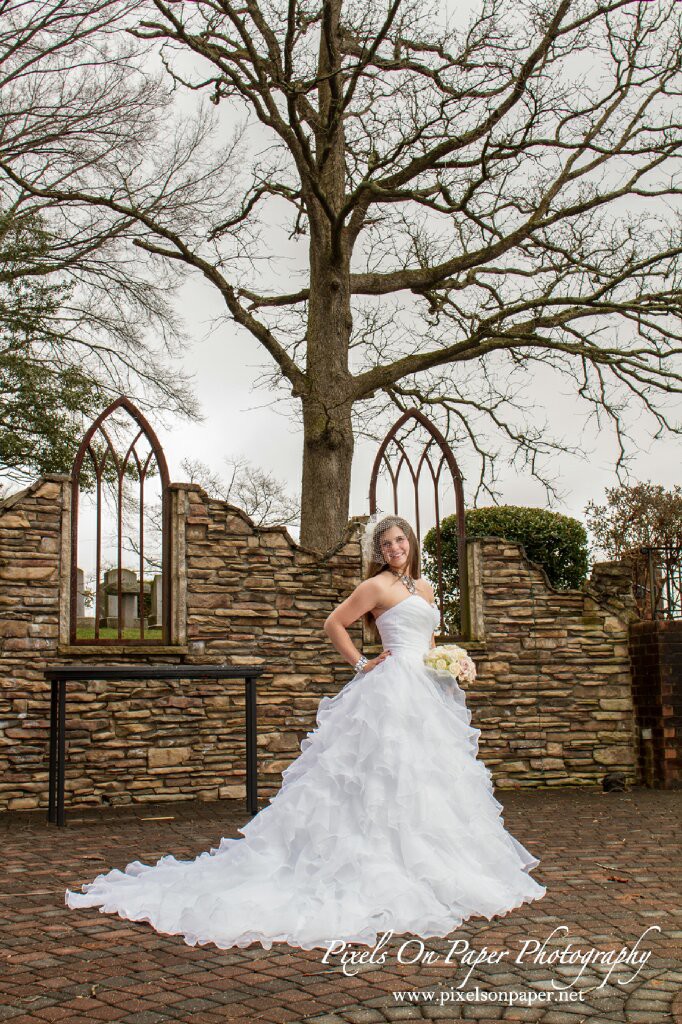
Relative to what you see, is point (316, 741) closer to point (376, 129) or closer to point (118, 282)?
point (376, 129)

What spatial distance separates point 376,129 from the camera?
13805 millimetres

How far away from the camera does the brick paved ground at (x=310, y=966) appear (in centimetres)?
357

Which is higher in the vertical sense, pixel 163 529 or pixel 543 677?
pixel 163 529

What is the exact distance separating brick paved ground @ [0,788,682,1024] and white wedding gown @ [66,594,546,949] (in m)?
0.11

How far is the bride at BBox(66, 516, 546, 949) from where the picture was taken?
4508 millimetres

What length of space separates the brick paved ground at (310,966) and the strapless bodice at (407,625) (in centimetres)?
149

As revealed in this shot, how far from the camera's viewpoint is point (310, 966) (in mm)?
4137

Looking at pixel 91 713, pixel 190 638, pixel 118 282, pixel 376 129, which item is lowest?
pixel 91 713

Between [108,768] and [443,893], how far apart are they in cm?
537

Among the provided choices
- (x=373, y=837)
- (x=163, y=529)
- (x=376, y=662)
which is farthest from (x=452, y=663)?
(x=163, y=529)

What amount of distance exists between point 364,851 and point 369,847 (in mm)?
47

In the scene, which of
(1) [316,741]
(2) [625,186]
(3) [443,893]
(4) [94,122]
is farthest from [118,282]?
(3) [443,893]

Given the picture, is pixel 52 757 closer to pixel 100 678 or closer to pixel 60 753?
pixel 60 753

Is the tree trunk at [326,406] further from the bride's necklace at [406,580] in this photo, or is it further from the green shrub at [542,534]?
the bride's necklace at [406,580]
